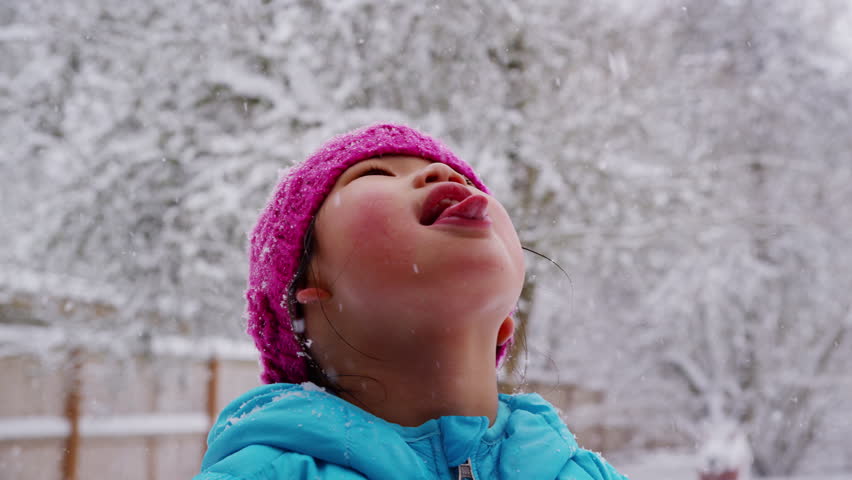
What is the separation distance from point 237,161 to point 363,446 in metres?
3.48

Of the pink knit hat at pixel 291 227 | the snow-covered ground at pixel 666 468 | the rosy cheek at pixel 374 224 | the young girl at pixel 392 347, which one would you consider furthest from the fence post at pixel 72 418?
the snow-covered ground at pixel 666 468

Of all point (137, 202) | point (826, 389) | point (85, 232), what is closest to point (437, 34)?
point (137, 202)

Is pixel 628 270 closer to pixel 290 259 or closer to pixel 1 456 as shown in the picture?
pixel 1 456

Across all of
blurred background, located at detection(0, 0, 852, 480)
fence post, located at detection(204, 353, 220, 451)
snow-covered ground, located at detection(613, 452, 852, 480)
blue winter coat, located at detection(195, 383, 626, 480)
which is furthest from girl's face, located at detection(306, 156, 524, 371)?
snow-covered ground, located at detection(613, 452, 852, 480)

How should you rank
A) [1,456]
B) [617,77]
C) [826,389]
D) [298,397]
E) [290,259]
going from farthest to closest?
[826,389], [617,77], [1,456], [290,259], [298,397]

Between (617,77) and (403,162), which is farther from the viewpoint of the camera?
(617,77)

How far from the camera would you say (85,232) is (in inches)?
179

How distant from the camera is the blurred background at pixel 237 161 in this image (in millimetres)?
4305

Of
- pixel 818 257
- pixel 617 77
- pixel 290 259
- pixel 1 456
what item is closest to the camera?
pixel 290 259

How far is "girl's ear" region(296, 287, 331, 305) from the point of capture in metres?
1.02

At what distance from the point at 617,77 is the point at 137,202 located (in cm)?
343

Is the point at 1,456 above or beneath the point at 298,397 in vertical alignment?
Answer: beneath

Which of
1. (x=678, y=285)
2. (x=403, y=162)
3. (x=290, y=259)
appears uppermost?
(x=403, y=162)

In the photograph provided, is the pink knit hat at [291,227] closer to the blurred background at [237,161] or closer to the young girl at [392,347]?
the young girl at [392,347]
